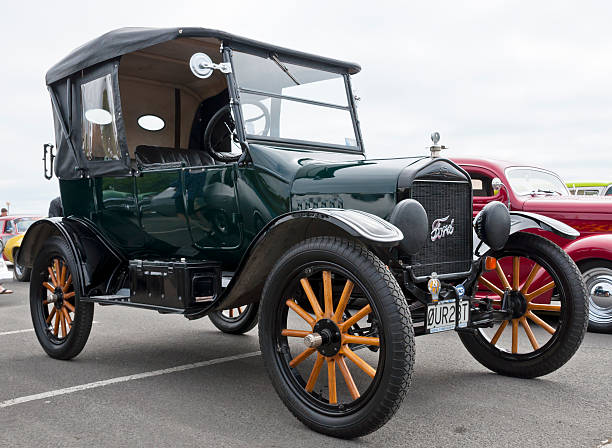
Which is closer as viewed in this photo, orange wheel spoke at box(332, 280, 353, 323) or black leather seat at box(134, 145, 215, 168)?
orange wheel spoke at box(332, 280, 353, 323)

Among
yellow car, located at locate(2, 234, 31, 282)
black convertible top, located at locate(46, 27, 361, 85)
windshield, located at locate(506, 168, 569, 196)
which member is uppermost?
black convertible top, located at locate(46, 27, 361, 85)

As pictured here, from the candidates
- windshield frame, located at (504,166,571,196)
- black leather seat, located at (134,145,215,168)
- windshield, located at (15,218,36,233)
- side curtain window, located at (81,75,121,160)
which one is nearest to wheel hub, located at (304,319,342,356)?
black leather seat, located at (134,145,215,168)

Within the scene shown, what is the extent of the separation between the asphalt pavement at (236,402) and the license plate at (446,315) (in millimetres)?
501

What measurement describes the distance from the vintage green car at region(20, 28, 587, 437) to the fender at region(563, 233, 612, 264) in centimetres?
106

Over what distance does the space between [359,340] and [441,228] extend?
43.2 inches

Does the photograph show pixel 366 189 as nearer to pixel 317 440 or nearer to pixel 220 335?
pixel 317 440

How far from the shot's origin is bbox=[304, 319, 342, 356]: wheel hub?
3.30 meters

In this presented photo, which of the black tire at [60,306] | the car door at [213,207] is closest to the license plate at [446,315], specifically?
the car door at [213,207]

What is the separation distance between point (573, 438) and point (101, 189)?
3.85 m

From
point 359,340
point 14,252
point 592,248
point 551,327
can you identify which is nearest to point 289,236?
point 359,340

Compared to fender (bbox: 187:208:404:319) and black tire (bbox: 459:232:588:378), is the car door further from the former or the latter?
black tire (bbox: 459:232:588:378)

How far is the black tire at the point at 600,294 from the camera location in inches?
247

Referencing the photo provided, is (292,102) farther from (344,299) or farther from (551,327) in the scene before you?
(551,327)

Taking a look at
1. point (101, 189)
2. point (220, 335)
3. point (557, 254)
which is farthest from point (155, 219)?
point (557, 254)
